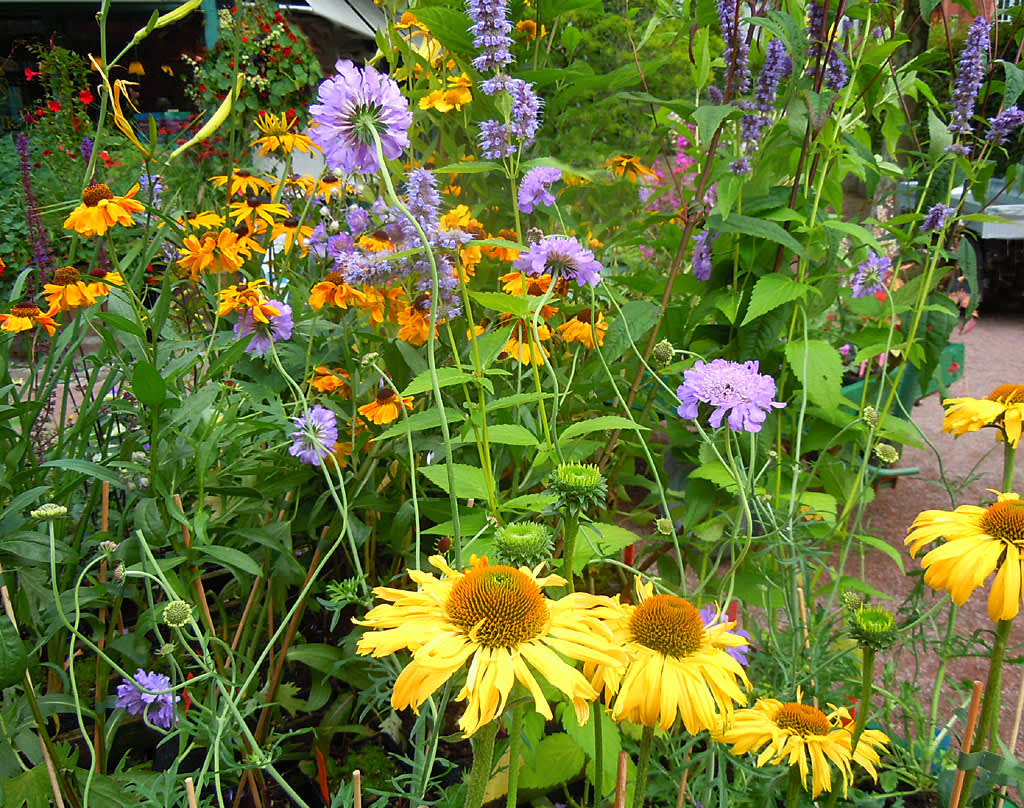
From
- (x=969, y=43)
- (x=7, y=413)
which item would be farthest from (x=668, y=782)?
(x=969, y=43)

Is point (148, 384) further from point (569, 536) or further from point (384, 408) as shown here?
point (569, 536)

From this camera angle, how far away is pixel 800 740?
711 millimetres

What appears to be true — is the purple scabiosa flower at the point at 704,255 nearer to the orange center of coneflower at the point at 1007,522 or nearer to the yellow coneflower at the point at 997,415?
the yellow coneflower at the point at 997,415

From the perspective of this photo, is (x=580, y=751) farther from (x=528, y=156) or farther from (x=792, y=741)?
(x=528, y=156)

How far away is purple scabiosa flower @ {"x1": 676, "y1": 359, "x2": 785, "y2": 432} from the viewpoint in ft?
2.69

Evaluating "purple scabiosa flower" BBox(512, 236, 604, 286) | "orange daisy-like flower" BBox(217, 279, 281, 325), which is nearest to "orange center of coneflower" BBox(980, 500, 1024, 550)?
"purple scabiosa flower" BBox(512, 236, 604, 286)

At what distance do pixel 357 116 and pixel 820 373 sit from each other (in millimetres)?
883

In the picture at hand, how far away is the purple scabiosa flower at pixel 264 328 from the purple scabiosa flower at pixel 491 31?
545 mm

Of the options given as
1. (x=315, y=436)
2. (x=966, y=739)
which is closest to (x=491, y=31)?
(x=315, y=436)

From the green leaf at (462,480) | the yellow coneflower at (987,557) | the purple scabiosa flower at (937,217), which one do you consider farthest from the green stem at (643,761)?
the purple scabiosa flower at (937,217)

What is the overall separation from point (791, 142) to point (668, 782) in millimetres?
1160

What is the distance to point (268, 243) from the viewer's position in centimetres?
155

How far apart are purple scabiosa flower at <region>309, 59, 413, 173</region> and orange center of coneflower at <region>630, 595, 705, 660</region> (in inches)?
19.9

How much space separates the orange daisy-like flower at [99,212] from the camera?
1.07 metres
